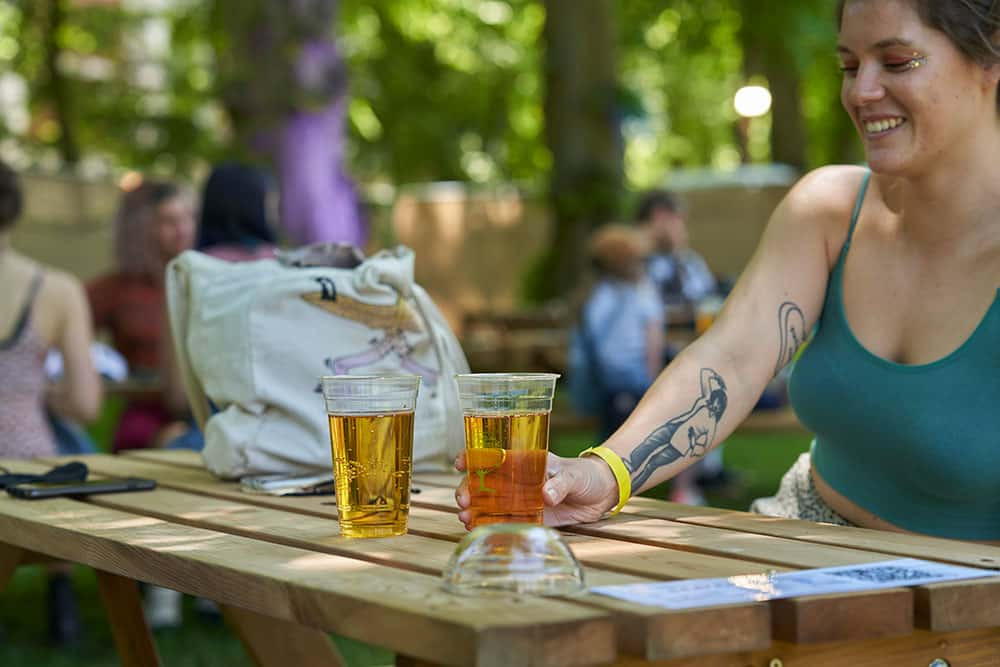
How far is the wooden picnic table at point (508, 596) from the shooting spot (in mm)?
1479

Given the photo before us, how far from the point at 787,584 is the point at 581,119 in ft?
39.0

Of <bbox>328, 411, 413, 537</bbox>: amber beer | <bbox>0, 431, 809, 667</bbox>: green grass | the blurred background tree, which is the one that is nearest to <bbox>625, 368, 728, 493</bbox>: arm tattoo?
<bbox>328, 411, 413, 537</bbox>: amber beer

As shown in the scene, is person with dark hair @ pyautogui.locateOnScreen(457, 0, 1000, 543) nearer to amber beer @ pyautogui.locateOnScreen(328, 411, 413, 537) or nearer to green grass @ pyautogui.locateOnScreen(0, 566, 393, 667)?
amber beer @ pyautogui.locateOnScreen(328, 411, 413, 537)

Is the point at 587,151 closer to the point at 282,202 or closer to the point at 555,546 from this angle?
the point at 282,202

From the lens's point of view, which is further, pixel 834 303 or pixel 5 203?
pixel 5 203

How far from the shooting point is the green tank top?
2.44 m

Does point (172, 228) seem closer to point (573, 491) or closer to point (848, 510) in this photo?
point (848, 510)

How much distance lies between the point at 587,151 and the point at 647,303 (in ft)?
19.7

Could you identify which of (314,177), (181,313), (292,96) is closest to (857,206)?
(181,313)

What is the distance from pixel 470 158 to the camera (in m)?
24.8

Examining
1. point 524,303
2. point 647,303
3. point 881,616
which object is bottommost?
point 524,303

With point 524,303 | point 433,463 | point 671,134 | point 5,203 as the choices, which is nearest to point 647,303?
point 5,203

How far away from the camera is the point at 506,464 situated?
199 cm

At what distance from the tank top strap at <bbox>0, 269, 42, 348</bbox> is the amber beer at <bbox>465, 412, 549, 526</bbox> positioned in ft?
9.59
